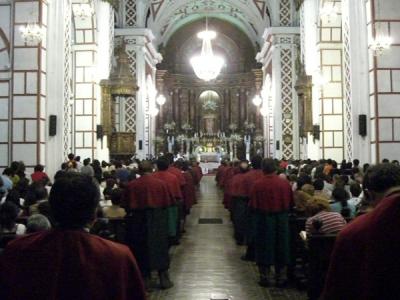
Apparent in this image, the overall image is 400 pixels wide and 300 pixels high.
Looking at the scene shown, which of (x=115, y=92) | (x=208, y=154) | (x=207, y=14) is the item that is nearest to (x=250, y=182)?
(x=115, y=92)

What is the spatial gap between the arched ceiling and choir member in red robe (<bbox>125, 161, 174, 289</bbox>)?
26.8 metres

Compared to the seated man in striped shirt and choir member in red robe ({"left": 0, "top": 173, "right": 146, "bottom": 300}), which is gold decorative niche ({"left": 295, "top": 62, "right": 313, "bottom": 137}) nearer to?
the seated man in striped shirt

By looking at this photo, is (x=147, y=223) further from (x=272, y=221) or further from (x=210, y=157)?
(x=210, y=157)

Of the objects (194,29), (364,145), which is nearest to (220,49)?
(194,29)

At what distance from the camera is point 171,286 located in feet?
26.1

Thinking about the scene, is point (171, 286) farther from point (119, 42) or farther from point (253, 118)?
point (253, 118)

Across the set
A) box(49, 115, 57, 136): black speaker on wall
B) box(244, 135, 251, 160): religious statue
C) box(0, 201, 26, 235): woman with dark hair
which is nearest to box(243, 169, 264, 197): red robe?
box(0, 201, 26, 235): woman with dark hair

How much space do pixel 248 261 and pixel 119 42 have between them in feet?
68.9

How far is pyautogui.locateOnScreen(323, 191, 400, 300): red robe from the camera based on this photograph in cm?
252

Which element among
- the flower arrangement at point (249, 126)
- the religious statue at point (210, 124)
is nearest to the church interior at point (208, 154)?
the flower arrangement at point (249, 126)

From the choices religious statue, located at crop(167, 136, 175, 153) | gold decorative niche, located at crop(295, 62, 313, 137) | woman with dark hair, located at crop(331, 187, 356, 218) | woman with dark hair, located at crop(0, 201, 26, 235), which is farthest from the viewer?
→ religious statue, located at crop(167, 136, 175, 153)

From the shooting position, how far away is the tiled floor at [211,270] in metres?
7.48

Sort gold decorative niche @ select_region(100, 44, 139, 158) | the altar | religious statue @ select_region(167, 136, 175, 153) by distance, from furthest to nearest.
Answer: religious statue @ select_region(167, 136, 175, 153) → the altar → gold decorative niche @ select_region(100, 44, 139, 158)

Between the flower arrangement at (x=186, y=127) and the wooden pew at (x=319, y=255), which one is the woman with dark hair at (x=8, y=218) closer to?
the wooden pew at (x=319, y=255)
